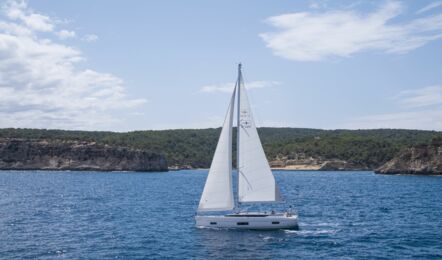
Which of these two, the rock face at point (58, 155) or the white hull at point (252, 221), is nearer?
the white hull at point (252, 221)

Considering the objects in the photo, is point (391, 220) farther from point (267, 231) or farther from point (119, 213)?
point (119, 213)

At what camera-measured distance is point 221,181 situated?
1754 inches

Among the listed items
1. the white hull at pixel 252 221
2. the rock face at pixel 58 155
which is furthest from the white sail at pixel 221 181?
the rock face at pixel 58 155

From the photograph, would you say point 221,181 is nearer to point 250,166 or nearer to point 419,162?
point 250,166

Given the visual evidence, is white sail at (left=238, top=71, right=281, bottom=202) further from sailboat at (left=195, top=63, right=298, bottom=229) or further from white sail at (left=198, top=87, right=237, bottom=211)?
white sail at (left=198, top=87, right=237, bottom=211)

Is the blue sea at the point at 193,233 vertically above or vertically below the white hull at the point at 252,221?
below

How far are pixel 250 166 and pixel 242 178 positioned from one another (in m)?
1.24

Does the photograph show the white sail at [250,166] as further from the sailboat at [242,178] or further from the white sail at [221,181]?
the white sail at [221,181]

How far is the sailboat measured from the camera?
145ft

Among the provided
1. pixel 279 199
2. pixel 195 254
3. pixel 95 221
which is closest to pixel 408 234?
pixel 279 199

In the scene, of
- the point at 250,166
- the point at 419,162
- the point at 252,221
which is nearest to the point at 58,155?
the point at 419,162

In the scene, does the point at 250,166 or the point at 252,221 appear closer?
the point at 250,166

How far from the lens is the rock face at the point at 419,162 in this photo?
15062 centimetres

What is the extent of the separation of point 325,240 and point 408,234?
843 centimetres
